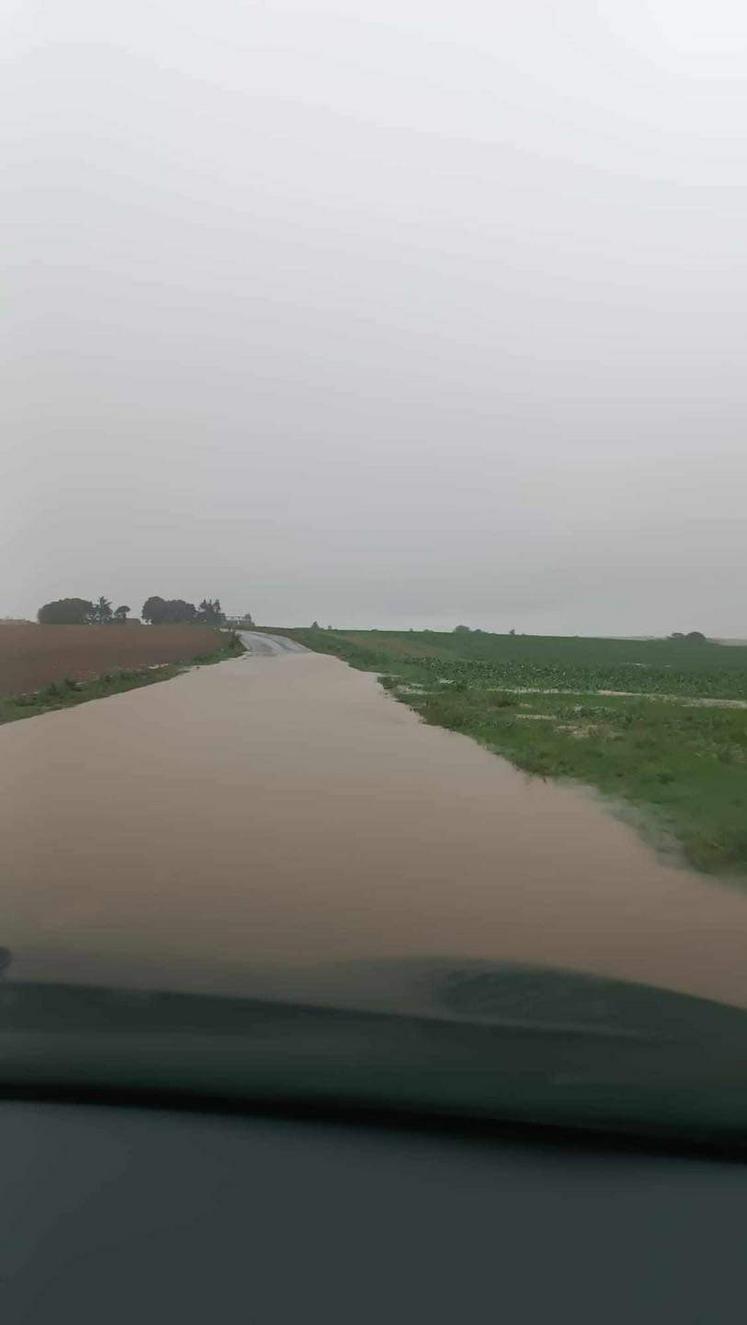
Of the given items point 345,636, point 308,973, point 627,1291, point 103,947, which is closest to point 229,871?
point 103,947

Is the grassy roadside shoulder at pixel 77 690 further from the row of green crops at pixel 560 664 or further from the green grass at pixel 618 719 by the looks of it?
the row of green crops at pixel 560 664

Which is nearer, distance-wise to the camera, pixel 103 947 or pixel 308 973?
pixel 308 973

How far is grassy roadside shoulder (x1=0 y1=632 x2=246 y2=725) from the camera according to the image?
1984cm

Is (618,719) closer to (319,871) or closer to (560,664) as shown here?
(319,871)

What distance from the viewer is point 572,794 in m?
11.2

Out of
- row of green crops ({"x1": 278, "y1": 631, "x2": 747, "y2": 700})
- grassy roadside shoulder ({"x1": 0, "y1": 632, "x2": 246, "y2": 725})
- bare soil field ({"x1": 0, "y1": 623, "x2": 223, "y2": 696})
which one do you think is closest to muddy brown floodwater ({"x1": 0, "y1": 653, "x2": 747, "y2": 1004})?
grassy roadside shoulder ({"x1": 0, "y1": 632, "x2": 246, "y2": 725})

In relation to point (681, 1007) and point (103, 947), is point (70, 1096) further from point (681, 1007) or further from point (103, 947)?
point (103, 947)

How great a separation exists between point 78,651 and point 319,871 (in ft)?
91.7

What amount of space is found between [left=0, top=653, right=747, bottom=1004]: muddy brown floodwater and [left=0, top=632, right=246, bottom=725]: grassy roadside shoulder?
4.55 meters

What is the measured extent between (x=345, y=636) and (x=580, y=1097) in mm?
47541

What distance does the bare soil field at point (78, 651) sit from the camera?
82.8 ft

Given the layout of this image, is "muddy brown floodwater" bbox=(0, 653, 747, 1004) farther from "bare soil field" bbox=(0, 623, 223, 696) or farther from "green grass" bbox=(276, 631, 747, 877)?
"bare soil field" bbox=(0, 623, 223, 696)

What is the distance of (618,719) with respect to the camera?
16.6m

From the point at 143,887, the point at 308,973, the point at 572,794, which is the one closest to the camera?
the point at 308,973
